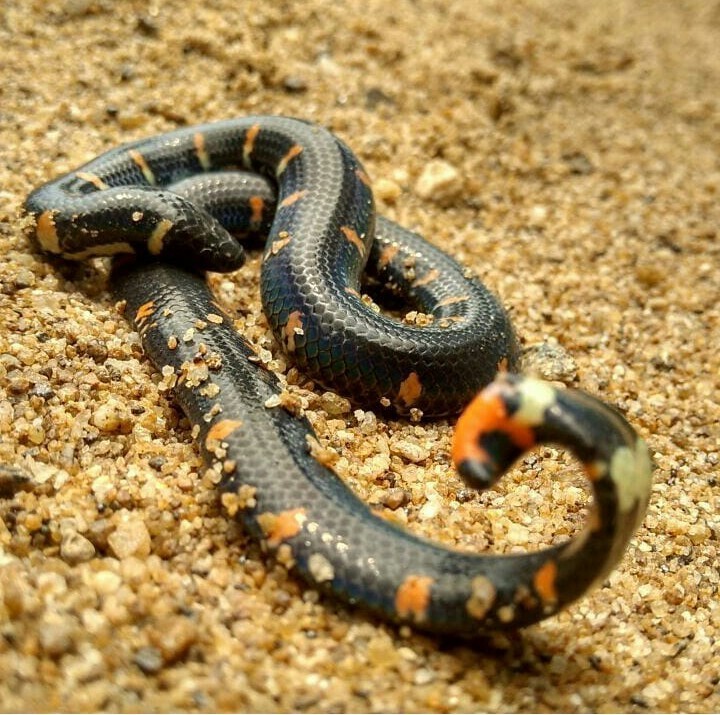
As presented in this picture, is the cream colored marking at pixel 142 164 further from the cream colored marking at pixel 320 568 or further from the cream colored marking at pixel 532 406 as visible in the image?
the cream colored marking at pixel 532 406

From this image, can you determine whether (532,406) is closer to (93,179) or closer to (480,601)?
(480,601)

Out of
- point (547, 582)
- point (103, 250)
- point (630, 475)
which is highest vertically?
point (630, 475)

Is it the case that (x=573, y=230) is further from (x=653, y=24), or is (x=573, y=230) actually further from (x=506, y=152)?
(x=653, y=24)

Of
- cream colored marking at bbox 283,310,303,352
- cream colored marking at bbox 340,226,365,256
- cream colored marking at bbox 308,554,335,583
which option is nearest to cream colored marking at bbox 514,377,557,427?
cream colored marking at bbox 308,554,335,583

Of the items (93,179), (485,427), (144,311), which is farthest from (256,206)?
(485,427)

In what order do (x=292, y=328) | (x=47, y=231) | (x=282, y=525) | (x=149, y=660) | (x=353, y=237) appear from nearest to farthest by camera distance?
(x=149, y=660) → (x=282, y=525) → (x=292, y=328) → (x=47, y=231) → (x=353, y=237)

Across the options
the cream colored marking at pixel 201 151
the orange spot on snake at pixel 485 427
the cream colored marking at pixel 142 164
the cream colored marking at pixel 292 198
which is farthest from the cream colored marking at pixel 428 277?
the orange spot on snake at pixel 485 427

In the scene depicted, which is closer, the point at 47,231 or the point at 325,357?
the point at 325,357
